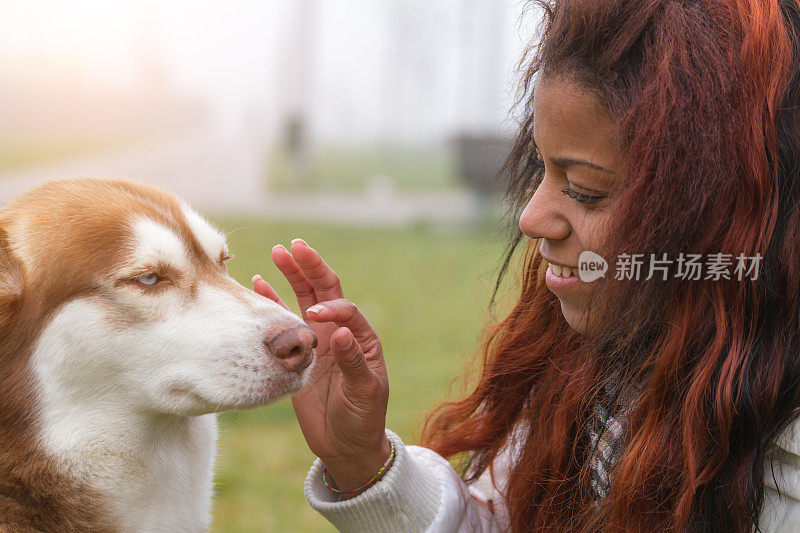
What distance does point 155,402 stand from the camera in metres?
1.74

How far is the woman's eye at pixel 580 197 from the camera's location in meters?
1.66

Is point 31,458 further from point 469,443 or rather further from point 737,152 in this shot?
point 737,152

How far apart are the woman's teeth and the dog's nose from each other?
589 millimetres

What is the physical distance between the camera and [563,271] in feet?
5.81

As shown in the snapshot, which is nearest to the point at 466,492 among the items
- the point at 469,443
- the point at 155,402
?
the point at 469,443

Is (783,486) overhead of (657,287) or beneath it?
beneath

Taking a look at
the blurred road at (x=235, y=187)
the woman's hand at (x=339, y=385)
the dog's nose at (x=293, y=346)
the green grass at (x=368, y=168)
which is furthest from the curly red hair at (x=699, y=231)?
the green grass at (x=368, y=168)

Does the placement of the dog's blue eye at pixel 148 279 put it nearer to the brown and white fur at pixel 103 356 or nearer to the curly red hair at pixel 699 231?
the brown and white fur at pixel 103 356

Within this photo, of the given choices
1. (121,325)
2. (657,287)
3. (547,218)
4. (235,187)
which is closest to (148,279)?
(121,325)

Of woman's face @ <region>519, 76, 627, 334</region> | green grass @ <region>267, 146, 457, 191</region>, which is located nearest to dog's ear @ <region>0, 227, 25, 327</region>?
woman's face @ <region>519, 76, 627, 334</region>

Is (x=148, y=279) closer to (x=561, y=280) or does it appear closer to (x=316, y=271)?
(x=316, y=271)

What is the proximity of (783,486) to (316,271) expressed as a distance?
115cm

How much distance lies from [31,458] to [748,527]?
5.09ft

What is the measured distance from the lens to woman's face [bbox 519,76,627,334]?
63.3 inches
